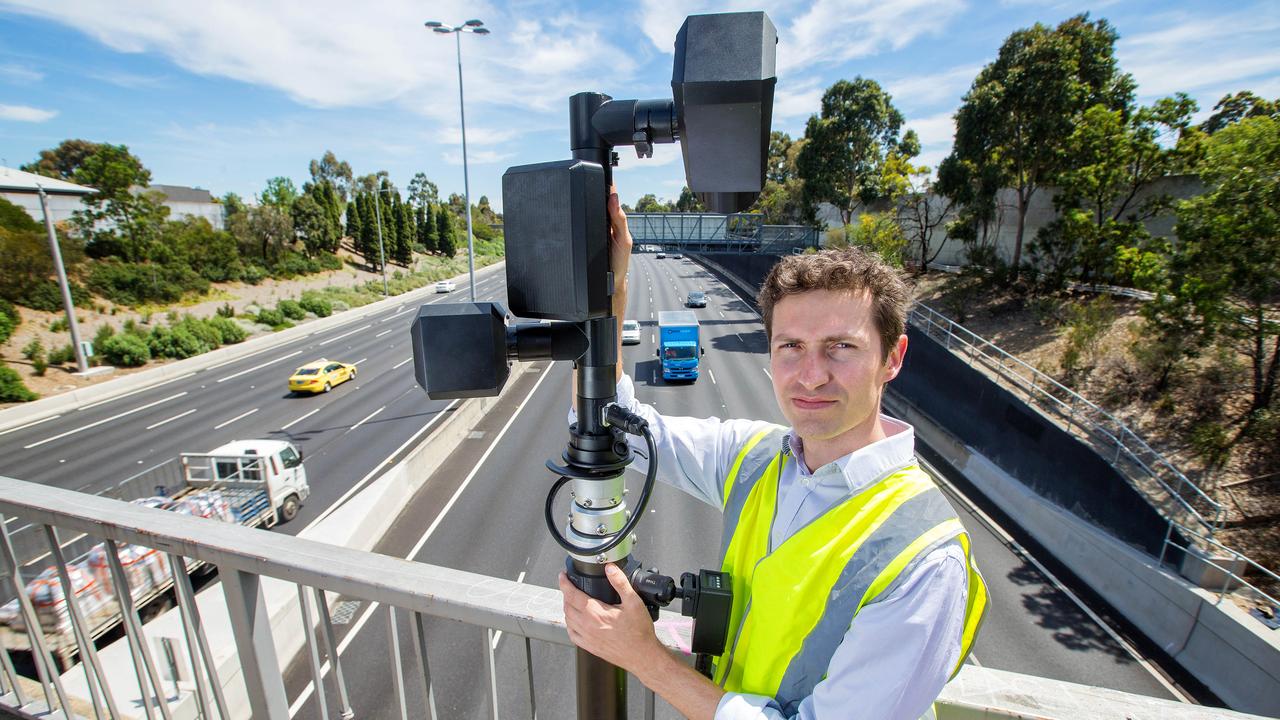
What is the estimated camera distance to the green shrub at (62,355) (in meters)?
23.2

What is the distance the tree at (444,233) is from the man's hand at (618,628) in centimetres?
7420

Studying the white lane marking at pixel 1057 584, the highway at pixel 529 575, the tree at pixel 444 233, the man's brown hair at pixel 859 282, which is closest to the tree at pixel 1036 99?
the white lane marking at pixel 1057 584

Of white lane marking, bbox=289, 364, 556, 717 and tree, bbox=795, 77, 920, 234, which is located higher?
tree, bbox=795, 77, 920, 234

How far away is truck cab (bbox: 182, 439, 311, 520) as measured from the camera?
→ 11633 millimetres

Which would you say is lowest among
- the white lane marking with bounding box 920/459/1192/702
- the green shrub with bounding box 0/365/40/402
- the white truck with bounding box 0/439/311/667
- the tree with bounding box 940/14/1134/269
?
the white lane marking with bounding box 920/459/1192/702

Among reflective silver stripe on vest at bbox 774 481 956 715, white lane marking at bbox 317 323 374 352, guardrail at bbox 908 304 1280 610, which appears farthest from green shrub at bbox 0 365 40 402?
guardrail at bbox 908 304 1280 610

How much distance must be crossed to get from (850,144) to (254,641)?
3796 cm

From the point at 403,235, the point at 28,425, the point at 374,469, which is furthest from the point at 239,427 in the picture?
the point at 403,235

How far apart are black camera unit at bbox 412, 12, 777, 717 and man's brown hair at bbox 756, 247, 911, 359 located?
27 cm

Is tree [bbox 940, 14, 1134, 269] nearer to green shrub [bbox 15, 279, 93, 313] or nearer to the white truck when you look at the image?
the white truck

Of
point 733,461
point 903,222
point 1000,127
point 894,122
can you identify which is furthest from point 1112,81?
point 733,461

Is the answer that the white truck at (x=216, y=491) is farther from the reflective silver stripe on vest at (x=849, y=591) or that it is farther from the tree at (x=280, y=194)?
the tree at (x=280, y=194)

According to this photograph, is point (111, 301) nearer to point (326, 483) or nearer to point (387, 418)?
point (387, 418)

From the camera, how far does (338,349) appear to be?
31672mm
